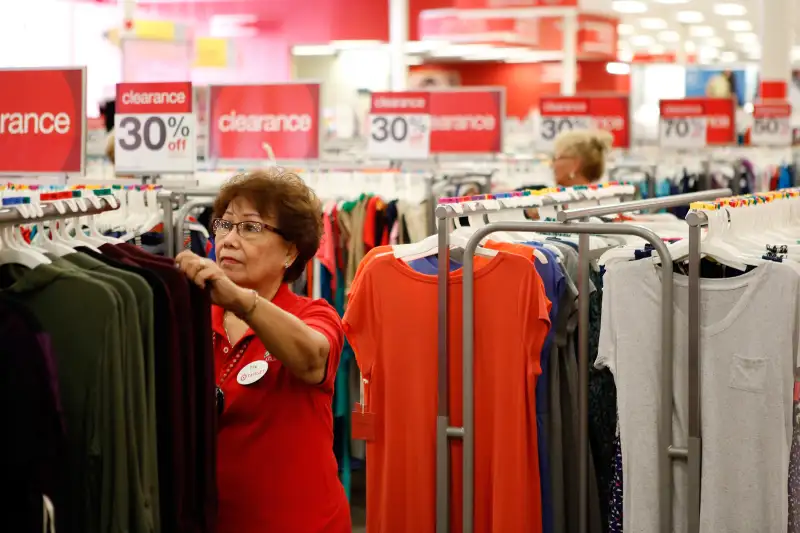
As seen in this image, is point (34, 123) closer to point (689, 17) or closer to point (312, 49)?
point (312, 49)

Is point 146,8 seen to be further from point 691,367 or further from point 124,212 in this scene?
point 691,367

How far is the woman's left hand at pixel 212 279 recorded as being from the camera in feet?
7.55

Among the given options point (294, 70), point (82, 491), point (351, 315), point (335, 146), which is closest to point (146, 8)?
point (294, 70)

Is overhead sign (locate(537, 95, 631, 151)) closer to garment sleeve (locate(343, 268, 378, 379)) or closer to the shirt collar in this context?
garment sleeve (locate(343, 268, 378, 379))

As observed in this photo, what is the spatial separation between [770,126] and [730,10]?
12822mm

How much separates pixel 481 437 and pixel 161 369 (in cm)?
144

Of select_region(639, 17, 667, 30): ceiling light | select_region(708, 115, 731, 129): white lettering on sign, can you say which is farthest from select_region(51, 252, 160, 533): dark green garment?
select_region(639, 17, 667, 30): ceiling light

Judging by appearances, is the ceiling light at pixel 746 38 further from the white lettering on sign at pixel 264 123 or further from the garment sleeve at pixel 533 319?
the garment sleeve at pixel 533 319

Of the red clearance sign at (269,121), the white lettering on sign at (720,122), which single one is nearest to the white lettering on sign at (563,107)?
the white lettering on sign at (720,122)

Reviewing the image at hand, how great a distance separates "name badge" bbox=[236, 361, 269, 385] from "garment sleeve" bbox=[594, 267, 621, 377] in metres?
1.14

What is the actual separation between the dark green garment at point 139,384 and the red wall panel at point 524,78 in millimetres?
23347

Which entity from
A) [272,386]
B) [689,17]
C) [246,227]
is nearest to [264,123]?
[246,227]

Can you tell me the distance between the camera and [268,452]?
8.63 ft

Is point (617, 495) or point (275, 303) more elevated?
point (275, 303)
